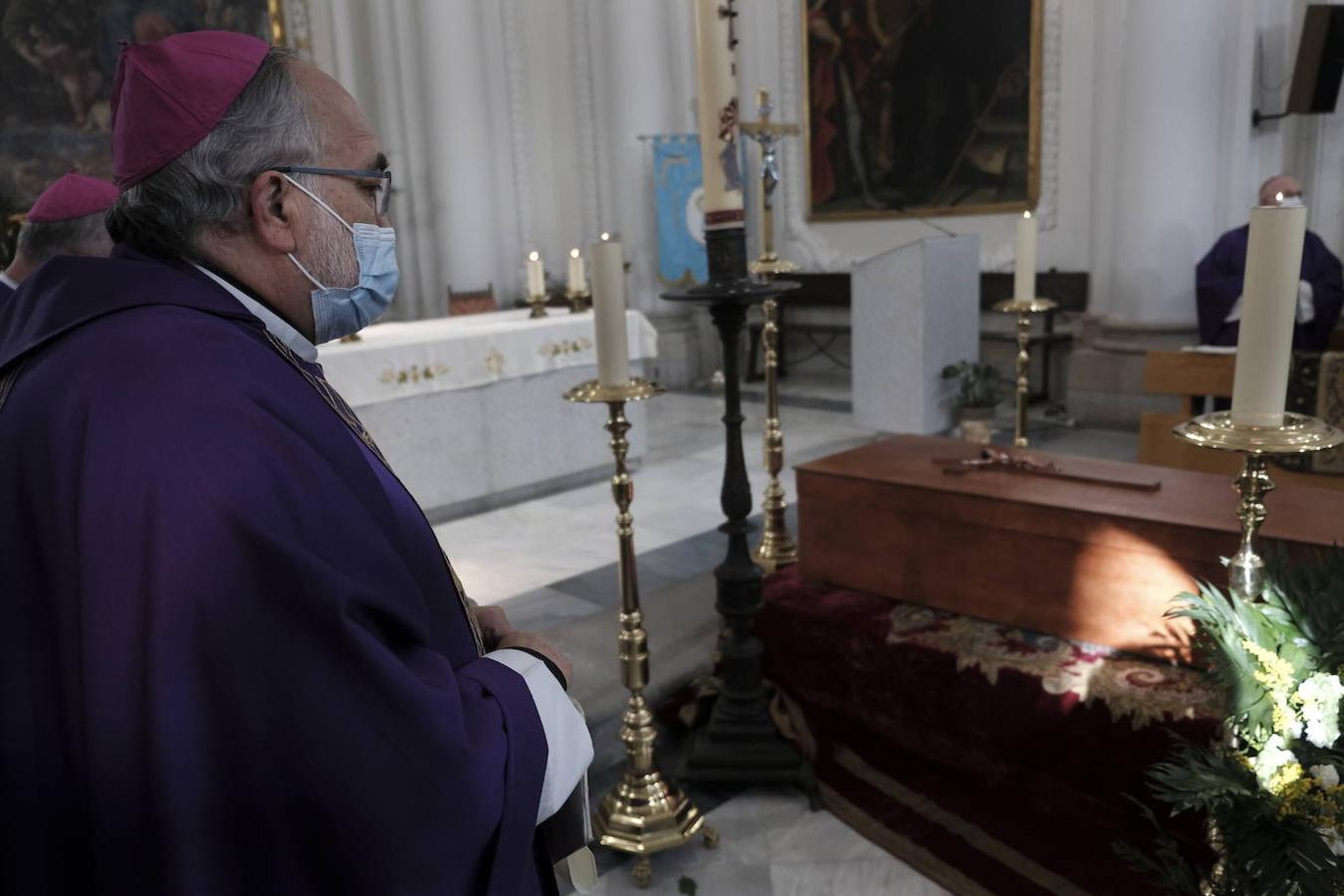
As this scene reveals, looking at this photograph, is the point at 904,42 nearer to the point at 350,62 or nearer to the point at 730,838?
the point at 350,62

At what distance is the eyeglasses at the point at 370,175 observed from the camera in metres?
1.17

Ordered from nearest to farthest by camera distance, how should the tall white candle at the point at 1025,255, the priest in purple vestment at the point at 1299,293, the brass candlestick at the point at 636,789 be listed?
the brass candlestick at the point at 636,789, the tall white candle at the point at 1025,255, the priest in purple vestment at the point at 1299,293

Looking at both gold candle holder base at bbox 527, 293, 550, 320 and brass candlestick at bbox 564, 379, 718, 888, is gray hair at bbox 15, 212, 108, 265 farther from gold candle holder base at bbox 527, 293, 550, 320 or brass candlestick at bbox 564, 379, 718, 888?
gold candle holder base at bbox 527, 293, 550, 320

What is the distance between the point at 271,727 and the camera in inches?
37.1

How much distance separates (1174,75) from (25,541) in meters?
7.32

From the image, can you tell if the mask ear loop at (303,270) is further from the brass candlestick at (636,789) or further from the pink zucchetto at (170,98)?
the brass candlestick at (636,789)

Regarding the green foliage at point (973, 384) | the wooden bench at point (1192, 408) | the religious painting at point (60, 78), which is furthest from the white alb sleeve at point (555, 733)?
the religious painting at point (60, 78)

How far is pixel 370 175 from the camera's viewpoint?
1.24 meters

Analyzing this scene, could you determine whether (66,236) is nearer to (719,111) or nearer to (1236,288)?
(719,111)

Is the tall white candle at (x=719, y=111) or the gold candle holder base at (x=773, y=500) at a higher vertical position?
the tall white candle at (x=719, y=111)

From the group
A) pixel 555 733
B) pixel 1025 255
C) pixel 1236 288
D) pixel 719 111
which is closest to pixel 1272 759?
pixel 555 733

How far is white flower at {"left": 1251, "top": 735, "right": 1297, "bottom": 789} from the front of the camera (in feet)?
5.36

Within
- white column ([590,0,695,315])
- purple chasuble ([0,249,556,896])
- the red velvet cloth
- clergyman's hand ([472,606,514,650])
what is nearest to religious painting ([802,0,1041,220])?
white column ([590,0,695,315])

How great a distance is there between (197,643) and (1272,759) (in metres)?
1.62
